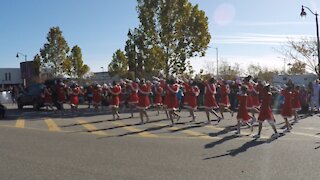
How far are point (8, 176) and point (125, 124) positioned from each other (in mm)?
9753

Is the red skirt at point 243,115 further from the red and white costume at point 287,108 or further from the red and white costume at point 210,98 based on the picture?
the red and white costume at point 210,98

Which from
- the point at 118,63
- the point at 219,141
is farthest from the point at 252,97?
the point at 118,63

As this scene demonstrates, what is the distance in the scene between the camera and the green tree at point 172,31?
34625mm

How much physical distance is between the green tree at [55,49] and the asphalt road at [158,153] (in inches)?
1591

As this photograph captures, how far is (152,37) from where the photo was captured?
116 ft

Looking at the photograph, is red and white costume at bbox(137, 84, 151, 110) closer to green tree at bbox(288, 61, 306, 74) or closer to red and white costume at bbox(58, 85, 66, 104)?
red and white costume at bbox(58, 85, 66, 104)

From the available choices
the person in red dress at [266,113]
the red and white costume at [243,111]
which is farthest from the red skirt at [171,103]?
the person in red dress at [266,113]

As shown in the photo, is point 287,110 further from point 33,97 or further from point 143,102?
point 33,97

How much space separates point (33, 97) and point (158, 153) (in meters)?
20.4

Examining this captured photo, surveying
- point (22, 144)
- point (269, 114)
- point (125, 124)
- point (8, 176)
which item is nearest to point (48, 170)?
point (8, 176)

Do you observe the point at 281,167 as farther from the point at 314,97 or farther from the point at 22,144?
the point at 314,97

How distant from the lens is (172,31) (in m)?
34.7

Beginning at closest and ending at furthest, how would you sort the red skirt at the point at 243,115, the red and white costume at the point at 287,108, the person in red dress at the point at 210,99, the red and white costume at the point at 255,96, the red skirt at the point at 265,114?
1. the red skirt at the point at 265,114
2. the red skirt at the point at 243,115
3. the red and white costume at the point at 287,108
4. the red and white costume at the point at 255,96
5. the person in red dress at the point at 210,99

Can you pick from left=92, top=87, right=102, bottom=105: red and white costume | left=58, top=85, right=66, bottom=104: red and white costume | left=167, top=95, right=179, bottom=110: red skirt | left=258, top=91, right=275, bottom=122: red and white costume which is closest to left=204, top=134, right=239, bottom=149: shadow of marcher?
left=258, top=91, right=275, bottom=122: red and white costume
